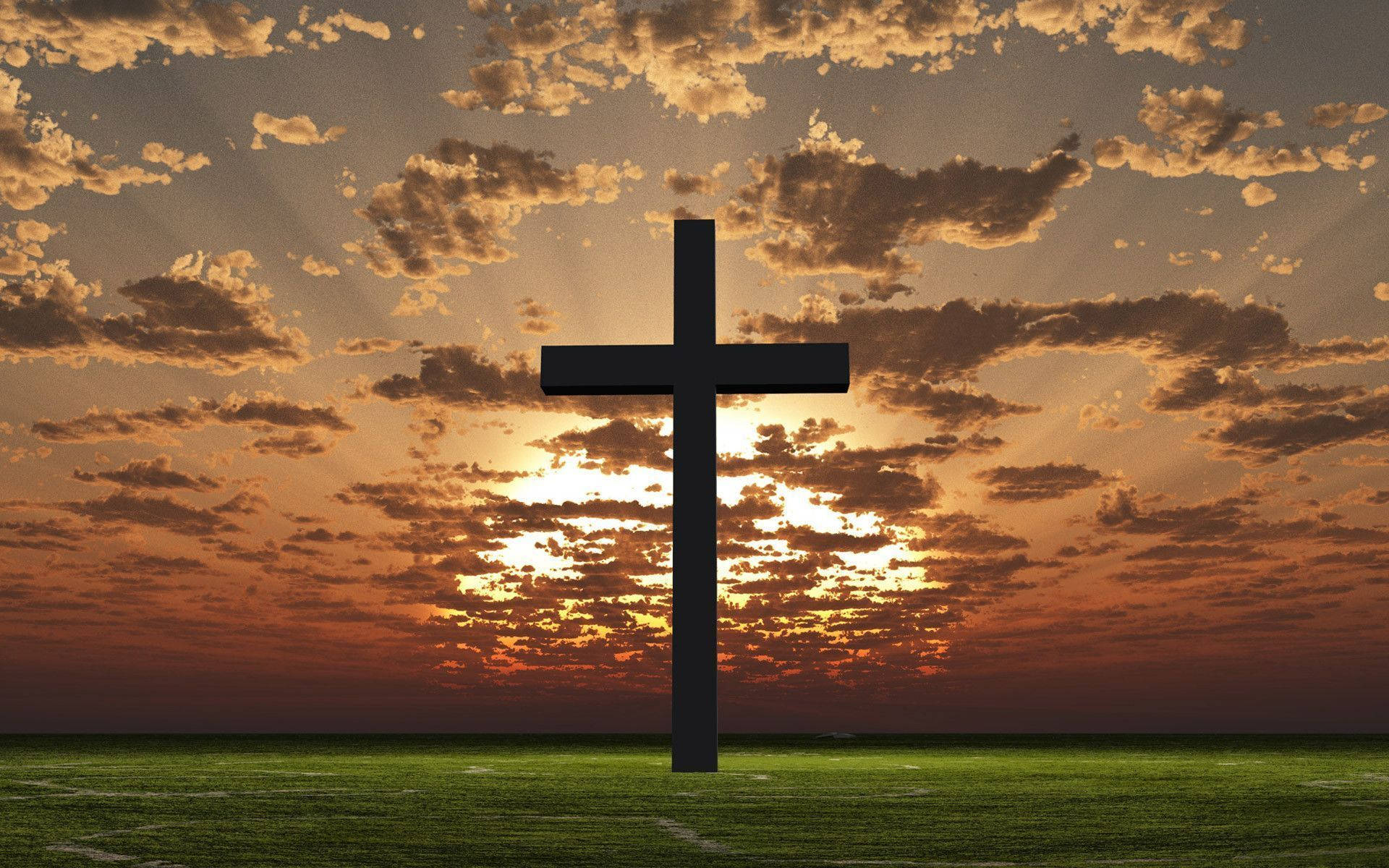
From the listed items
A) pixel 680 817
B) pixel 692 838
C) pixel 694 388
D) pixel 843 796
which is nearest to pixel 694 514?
pixel 694 388

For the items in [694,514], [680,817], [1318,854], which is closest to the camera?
[1318,854]

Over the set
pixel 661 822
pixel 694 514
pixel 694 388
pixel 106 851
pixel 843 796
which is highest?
pixel 694 388

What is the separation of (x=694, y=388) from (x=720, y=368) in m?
0.54

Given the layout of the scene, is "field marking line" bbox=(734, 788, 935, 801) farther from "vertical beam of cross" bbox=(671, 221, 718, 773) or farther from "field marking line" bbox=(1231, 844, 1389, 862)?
"field marking line" bbox=(1231, 844, 1389, 862)

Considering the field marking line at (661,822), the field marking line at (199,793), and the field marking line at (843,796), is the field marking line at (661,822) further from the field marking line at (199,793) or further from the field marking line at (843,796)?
the field marking line at (199,793)

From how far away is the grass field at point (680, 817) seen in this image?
10.6m

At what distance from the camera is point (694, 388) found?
22.2m

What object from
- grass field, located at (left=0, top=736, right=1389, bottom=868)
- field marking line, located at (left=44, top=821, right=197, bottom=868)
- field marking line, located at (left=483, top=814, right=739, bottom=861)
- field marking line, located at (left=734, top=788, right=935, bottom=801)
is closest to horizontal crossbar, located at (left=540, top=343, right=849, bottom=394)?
grass field, located at (left=0, top=736, right=1389, bottom=868)

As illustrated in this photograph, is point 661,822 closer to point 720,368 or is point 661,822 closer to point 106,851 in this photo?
point 106,851

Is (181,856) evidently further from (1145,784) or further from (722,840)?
(1145,784)

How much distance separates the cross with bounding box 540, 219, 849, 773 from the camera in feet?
69.5

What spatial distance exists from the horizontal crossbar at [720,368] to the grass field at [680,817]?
631 centimetres

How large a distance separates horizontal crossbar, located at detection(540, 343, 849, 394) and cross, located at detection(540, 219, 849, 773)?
0.04ft

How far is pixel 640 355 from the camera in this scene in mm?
22500
